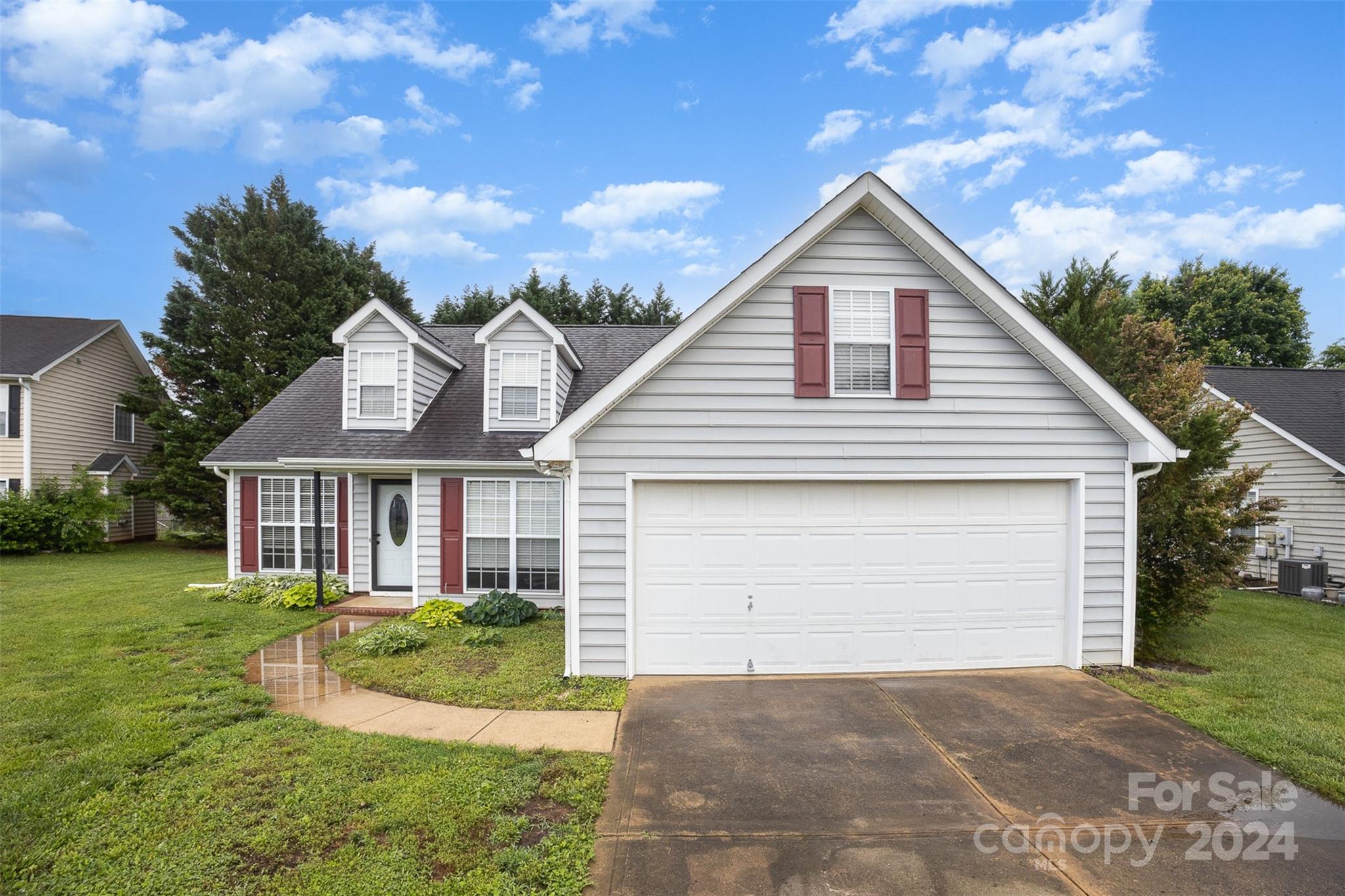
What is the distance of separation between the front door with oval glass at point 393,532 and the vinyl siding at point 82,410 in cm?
1495

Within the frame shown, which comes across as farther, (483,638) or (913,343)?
(483,638)

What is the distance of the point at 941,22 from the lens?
1128 cm

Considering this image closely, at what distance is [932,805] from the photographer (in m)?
3.93

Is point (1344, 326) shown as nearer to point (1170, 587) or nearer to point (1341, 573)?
point (1341, 573)

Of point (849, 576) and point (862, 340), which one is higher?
point (862, 340)

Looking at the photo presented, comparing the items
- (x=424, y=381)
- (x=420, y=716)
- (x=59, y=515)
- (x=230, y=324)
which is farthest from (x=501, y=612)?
(x=230, y=324)

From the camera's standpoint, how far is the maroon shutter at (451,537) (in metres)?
10.2

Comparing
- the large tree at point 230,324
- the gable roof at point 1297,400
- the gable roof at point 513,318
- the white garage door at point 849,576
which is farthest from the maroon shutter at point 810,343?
the large tree at point 230,324

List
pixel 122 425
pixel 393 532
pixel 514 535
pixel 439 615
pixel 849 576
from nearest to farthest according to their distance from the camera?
pixel 849 576
pixel 439 615
pixel 514 535
pixel 393 532
pixel 122 425

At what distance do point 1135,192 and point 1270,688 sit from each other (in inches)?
632

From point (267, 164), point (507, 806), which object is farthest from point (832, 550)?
point (267, 164)

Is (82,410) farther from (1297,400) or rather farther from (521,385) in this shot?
(1297,400)

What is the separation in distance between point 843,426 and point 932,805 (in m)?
3.82

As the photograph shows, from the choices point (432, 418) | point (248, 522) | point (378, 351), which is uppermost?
point (378, 351)
